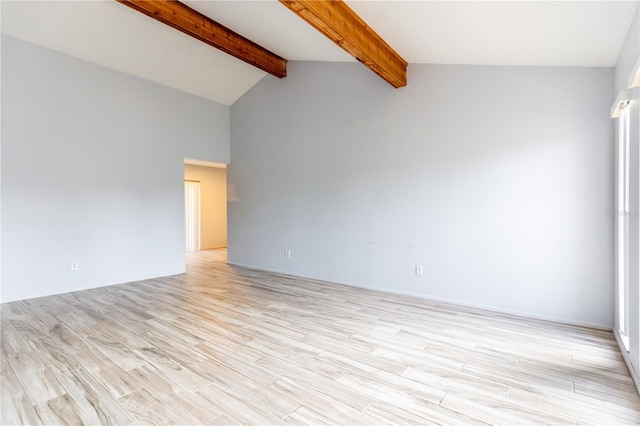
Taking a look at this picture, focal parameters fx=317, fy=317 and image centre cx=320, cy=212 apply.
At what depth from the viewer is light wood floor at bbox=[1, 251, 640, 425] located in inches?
70.7

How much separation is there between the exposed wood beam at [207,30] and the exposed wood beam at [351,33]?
1922 mm

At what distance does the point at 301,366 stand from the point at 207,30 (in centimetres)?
399

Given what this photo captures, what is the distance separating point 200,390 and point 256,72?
5028 mm

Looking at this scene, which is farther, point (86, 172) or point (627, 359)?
point (86, 172)

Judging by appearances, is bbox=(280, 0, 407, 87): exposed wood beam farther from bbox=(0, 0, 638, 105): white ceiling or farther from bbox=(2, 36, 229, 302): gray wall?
bbox=(2, 36, 229, 302): gray wall

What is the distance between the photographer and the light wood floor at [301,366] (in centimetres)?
179

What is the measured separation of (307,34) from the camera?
4.07m

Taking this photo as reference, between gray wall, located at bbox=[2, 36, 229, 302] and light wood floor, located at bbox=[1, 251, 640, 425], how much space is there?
2.43 ft

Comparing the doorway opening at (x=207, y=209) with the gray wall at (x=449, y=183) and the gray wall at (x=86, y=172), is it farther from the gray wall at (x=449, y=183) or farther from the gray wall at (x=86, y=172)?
the gray wall at (x=449, y=183)

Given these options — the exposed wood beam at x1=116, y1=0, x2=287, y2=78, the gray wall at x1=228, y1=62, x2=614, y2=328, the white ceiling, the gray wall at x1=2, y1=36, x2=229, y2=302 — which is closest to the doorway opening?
the gray wall at x1=2, y1=36, x2=229, y2=302

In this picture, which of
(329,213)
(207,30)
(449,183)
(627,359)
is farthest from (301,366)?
(207,30)

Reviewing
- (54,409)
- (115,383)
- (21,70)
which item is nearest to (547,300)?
(115,383)

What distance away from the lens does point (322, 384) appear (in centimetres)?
207

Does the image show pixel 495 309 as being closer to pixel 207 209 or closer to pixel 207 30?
pixel 207 30
